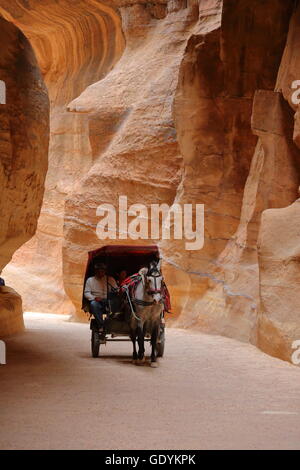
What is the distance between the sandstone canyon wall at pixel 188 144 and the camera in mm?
13125

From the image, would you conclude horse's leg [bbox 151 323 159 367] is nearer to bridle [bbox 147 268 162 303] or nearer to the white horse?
the white horse

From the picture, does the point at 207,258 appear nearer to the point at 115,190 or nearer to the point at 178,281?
the point at 178,281

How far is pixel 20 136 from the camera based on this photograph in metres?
9.85

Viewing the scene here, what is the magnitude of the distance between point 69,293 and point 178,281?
5963 mm

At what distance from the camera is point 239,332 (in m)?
13.7

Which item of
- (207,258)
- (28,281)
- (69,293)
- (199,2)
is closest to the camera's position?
(207,258)

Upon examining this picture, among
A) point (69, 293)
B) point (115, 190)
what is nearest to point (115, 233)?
point (115, 190)

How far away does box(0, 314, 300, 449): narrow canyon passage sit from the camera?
509 centimetres

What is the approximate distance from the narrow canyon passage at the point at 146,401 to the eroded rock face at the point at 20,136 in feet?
7.49
